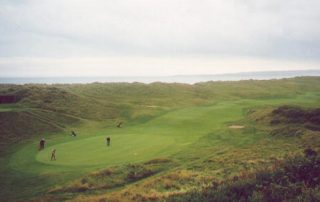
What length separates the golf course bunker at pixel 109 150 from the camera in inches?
1367

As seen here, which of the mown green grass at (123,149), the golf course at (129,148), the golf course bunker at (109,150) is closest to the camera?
the golf course at (129,148)

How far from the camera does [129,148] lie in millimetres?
39312

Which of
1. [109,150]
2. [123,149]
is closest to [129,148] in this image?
[123,149]

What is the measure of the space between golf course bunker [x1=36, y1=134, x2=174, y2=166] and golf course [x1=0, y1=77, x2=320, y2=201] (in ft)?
0.30

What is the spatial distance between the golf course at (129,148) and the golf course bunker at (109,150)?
92 mm

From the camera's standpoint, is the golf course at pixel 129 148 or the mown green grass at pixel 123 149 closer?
the golf course at pixel 129 148

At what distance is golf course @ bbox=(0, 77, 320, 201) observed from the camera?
27.5 metres

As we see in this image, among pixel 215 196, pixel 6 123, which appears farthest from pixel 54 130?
pixel 215 196

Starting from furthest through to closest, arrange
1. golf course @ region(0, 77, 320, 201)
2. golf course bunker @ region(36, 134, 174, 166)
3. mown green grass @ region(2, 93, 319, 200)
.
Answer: golf course bunker @ region(36, 134, 174, 166) → mown green grass @ region(2, 93, 319, 200) → golf course @ region(0, 77, 320, 201)

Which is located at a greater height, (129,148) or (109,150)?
(129,148)

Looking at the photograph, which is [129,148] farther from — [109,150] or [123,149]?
[109,150]

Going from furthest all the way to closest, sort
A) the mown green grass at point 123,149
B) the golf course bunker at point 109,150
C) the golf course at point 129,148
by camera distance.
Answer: the golf course bunker at point 109,150
the mown green grass at point 123,149
the golf course at point 129,148

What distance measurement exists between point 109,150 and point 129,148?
2086mm

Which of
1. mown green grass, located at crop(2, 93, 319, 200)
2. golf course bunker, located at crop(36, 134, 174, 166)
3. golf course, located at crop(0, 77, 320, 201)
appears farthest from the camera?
golf course bunker, located at crop(36, 134, 174, 166)
